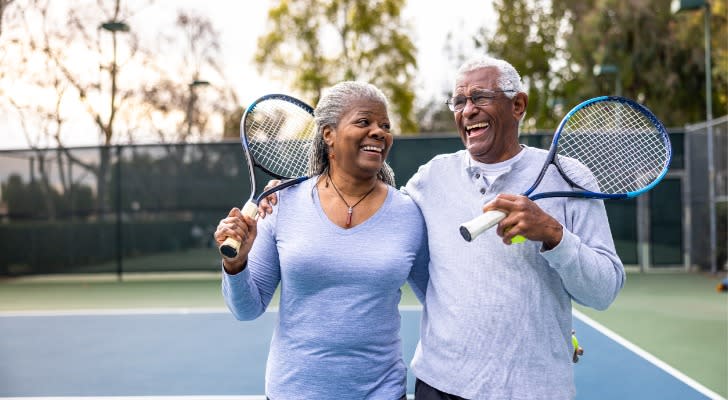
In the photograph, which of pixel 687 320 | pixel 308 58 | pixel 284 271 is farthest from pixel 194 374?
pixel 308 58

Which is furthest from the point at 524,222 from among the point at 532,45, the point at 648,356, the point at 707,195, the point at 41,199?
the point at 532,45

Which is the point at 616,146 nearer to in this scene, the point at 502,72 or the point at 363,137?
the point at 502,72

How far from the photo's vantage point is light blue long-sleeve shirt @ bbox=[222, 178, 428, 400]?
2.05 m

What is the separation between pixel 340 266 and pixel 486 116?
0.60m

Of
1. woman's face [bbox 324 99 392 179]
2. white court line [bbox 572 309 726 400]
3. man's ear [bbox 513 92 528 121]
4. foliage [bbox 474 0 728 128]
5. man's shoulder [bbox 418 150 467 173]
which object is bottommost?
white court line [bbox 572 309 726 400]

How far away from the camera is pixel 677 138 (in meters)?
11.5

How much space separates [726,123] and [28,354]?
9.37m

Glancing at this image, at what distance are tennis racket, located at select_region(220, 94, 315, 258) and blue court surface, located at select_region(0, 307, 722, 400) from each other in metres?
2.32

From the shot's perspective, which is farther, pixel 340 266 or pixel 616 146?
pixel 616 146

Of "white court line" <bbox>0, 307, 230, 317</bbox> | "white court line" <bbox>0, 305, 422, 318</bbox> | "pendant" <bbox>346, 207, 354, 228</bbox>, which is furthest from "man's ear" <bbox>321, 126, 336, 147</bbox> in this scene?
"white court line" <bbox>0, 307, 230, 317</bbox>

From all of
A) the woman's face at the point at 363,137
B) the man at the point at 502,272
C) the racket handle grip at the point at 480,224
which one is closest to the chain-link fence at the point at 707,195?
the man at the point at 502,272

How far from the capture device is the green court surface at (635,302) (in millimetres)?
6051

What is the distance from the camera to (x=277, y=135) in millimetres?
A: 3131

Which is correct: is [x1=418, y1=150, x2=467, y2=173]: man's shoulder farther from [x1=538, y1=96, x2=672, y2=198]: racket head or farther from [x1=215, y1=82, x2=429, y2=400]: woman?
[x1=538, y1=96, x2=672, y2=198]: racket head
